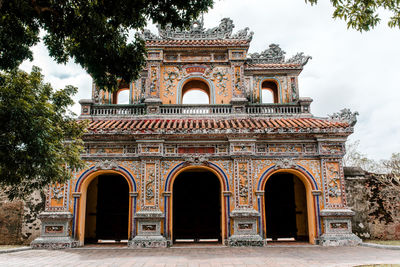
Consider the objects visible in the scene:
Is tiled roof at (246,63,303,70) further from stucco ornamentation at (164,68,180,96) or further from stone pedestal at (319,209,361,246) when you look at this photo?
stone pedestal at (319,209,361,246)

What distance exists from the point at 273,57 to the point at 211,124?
5.18 m

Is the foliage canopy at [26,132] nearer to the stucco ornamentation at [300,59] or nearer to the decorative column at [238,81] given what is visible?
the decorative column at [238,81]

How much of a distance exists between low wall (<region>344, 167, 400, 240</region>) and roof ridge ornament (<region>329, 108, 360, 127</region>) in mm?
1933

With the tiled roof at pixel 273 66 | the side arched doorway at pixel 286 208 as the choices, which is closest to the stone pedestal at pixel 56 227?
the side arched doorway at pixel 286 208

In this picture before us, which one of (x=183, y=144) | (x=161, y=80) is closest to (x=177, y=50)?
(x=161, y=80)

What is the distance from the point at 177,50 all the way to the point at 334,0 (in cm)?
910

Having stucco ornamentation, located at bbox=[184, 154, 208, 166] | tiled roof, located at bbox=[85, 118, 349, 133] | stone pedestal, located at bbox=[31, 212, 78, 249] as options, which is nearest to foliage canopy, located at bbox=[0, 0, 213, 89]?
tiled roof, located at bbox=[85, 118, 349, 133]

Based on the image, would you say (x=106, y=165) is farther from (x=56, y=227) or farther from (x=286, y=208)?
(x=286, y=208)

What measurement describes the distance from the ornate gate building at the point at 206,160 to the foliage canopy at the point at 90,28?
249cm

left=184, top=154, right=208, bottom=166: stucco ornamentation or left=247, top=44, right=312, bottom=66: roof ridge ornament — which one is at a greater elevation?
left=247, top=44, right=312, bottom=66: roof ridge ornament

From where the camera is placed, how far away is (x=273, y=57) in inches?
578

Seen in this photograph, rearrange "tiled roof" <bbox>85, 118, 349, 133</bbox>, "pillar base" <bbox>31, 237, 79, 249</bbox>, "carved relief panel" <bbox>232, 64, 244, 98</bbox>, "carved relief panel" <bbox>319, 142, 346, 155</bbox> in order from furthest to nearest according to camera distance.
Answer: "carved relief panel" <bbox>232, 64, 244, 98</bbox>, "carved relief panel" <bbox>319, 142, 346, 155</bbox>, "tiled roof" <bbox>85, 118, 349, 133</bbox>, "pillar base" <bbox>31, 237, 79, 249</bbox>

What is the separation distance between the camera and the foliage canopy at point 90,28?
600cm

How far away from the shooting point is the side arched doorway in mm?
12523
